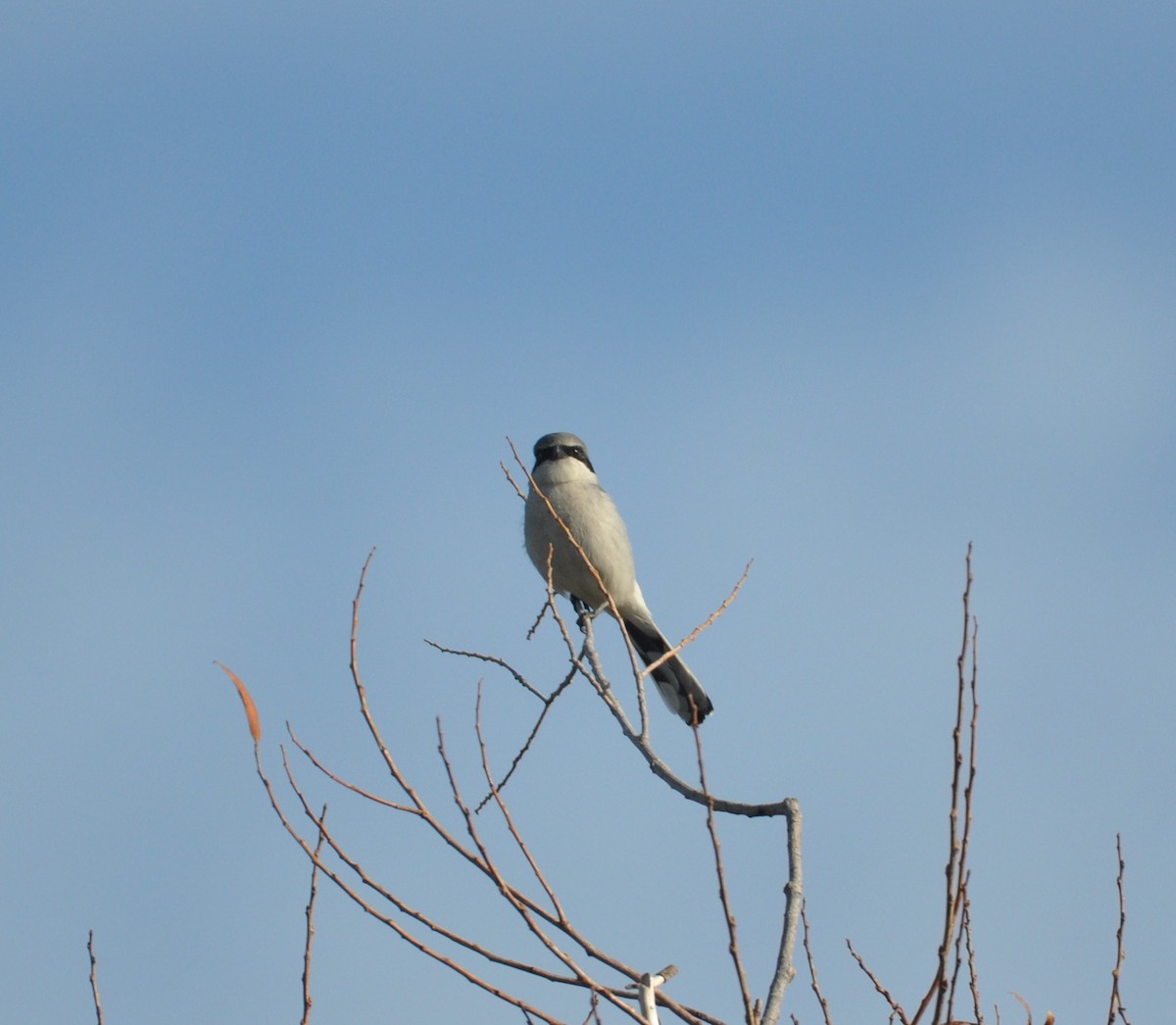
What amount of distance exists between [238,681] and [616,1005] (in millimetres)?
826

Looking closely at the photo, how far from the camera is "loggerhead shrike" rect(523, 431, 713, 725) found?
559 cm

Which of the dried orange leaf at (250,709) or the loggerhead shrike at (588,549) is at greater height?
the loggerhead shrike at (588,549)

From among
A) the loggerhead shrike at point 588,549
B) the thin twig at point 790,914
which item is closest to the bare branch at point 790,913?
the thin twig at point 790,914

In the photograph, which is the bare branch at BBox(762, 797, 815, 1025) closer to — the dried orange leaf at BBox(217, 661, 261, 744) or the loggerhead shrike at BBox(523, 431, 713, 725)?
the dried orange leaf at BBox(217, 661, 261, 744)

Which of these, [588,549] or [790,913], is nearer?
[790,913]

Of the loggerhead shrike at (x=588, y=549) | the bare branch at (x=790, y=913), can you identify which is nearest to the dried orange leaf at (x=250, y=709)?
the bare branch at (x=790, y=913)

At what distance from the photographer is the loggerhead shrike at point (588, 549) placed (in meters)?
5.59

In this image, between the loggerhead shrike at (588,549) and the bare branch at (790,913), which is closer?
the bare branch at (790,913)

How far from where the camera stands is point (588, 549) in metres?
5.67

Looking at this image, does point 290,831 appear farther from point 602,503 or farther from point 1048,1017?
point 602,503

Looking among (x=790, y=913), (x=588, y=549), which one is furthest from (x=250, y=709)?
(x=588, y=549)

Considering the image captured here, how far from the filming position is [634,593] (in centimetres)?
599

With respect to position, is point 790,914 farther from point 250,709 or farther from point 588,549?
point 588,549

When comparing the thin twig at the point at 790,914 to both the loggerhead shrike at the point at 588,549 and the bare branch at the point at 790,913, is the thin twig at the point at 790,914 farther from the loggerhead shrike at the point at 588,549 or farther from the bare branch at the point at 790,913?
the loggerhead shrike at the point at 588,549
